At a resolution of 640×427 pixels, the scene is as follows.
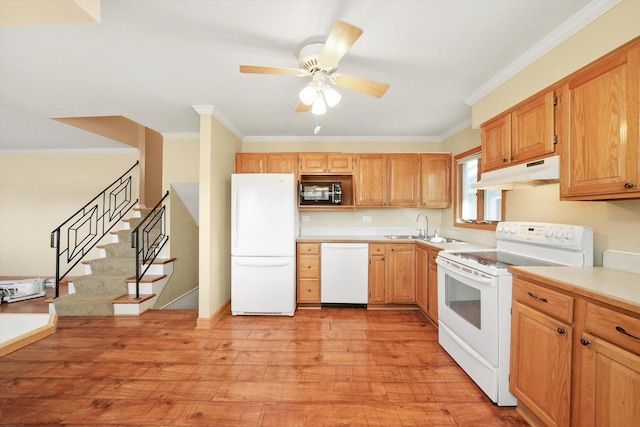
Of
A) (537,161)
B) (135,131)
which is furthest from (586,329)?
(135,131)

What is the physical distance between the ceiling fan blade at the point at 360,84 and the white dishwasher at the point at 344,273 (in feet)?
6.90

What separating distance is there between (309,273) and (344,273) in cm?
48

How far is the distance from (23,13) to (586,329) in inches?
116

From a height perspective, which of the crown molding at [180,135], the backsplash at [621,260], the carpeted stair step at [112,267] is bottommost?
the carpeted stair step at [112,267]

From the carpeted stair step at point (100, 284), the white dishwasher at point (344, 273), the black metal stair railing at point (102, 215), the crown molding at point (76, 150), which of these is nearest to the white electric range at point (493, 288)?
the white dishwasher at point (344, 273)

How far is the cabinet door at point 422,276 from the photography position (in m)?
3.22

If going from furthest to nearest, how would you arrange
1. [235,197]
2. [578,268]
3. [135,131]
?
[135,131]
[235,197]
[578,268]

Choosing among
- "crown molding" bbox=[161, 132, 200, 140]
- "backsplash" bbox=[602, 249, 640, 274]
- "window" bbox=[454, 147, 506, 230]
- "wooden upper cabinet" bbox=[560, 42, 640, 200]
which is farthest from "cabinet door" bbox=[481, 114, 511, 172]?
"crown molding" bbox=[161, 132, 200, 140]

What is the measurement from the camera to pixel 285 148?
4145mm

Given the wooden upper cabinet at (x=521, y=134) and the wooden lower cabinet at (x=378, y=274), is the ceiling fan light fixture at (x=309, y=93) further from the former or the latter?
the wooden lower cabinet at (x=378, y=274)

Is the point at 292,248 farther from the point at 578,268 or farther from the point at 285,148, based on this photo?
the point at 578,268

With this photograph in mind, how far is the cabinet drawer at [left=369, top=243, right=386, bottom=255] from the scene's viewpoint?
3541 millimetres

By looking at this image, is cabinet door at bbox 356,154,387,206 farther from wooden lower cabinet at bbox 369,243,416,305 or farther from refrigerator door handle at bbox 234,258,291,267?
refrigerator door handle at bbox 234,258,291,267

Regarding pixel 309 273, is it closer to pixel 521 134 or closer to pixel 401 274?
pixel 401 274
